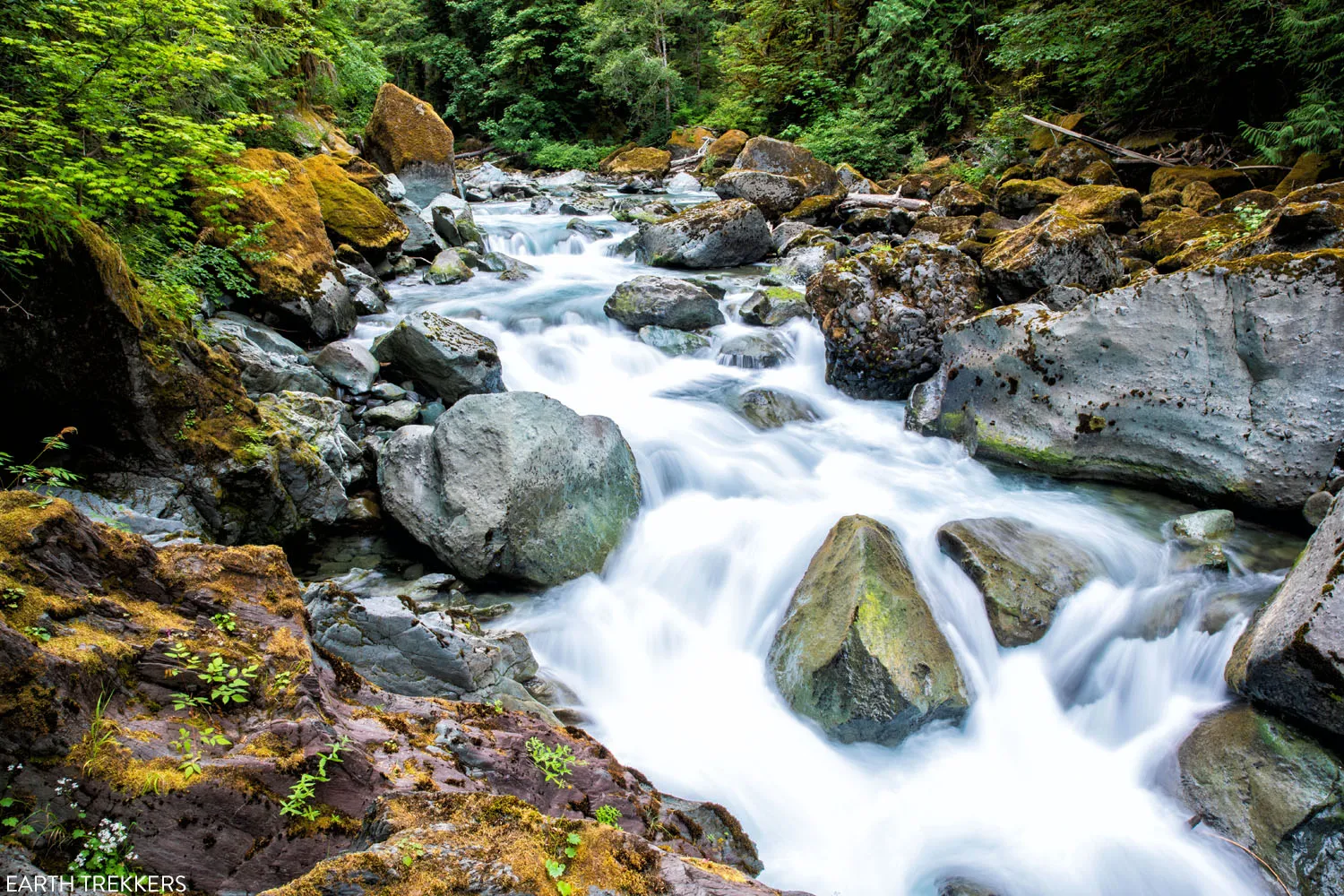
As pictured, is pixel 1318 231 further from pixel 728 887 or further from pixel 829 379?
pixel 728 887

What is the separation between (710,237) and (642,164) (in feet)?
47.2

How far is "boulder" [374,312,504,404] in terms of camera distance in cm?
720

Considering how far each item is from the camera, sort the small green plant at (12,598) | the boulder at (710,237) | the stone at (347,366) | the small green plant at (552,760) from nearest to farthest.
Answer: the small green plant at (12,598)
the small green plant at (552,760)
the stone at (347,366)
the boulder at (710,237)

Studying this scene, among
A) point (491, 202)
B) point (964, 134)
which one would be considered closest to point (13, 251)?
point (491, 202)

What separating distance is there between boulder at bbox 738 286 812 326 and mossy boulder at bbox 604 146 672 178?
52.1ft

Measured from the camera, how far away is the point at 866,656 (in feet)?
13.6

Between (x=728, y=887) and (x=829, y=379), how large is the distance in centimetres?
751

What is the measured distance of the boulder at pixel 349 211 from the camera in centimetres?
1016

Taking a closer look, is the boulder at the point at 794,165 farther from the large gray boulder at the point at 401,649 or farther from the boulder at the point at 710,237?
the large gray boulder at the point at 401,649

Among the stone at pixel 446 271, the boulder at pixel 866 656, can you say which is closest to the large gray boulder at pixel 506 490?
the boulder at pixel 866 656

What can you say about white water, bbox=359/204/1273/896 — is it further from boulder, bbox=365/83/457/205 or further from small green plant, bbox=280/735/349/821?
boulder, bbox=365/83/457/205

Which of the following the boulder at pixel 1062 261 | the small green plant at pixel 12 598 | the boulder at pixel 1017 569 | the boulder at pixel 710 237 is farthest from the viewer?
the boulder at pixel 710 237

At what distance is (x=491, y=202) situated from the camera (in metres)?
19.9

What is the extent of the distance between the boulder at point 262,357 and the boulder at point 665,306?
180 inches
